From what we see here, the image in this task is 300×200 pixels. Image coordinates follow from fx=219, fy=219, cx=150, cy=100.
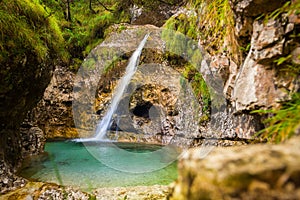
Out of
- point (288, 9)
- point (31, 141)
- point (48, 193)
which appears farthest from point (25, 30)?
point (288, 9)

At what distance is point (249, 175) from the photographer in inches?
23.3

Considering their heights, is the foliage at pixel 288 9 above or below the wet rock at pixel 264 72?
above

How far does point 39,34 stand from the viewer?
4.96 metres

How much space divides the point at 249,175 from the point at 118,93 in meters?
10.1

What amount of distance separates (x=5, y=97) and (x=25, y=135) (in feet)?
10.3

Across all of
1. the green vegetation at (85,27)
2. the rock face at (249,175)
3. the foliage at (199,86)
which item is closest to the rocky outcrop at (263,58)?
the rock face at (249,175)

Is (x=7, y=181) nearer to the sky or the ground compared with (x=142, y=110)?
nearer to the ground

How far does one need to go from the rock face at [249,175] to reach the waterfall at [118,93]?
969cm

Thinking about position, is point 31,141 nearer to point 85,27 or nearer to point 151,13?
point 85,27

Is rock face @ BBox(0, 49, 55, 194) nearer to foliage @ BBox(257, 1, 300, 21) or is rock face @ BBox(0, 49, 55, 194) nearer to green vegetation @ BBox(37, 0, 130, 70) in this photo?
foliage @ BBox(257, 1, 300, 21)

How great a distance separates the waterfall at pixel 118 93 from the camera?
409 inches

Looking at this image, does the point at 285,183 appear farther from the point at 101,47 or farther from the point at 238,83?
the point at 101,47

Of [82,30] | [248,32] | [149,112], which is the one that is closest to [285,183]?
[248,32]

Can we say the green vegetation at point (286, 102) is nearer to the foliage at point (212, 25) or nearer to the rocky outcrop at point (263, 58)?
the rocky outcrop at point (263, 58)
